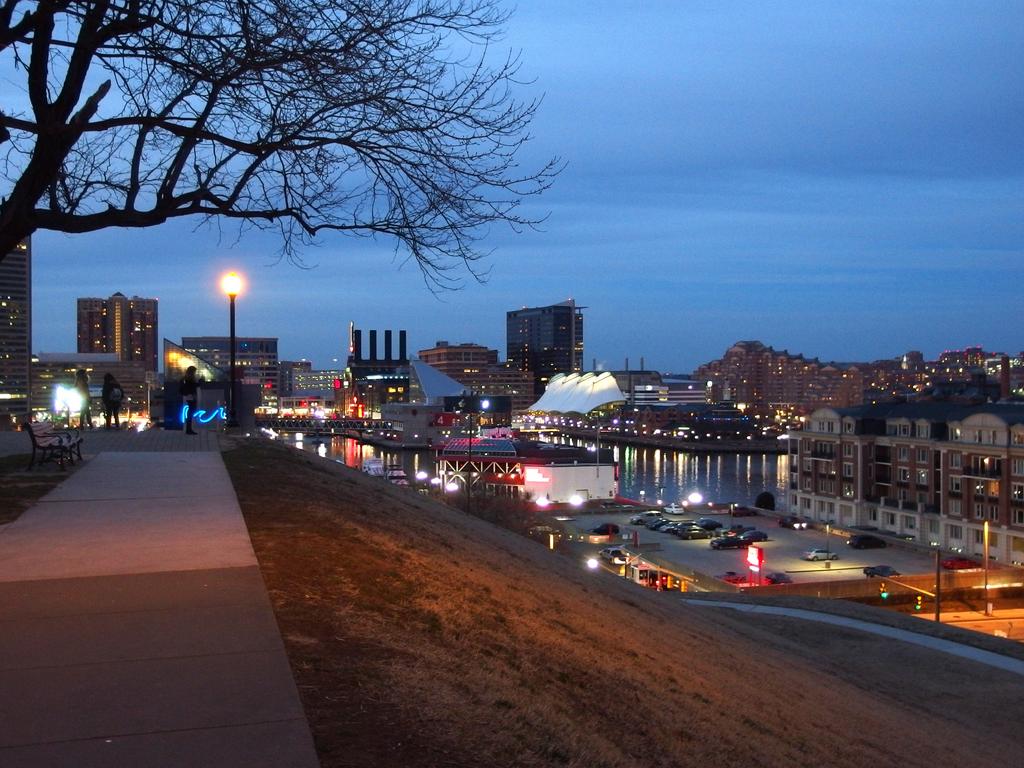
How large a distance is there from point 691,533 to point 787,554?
13.3 feet

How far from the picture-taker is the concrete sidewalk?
10.9 feet

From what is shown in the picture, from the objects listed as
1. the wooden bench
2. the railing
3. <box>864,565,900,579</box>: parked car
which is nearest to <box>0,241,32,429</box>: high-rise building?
the wooden bench

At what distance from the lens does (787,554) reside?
111 feet

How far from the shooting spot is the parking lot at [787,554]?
30078 millimetres

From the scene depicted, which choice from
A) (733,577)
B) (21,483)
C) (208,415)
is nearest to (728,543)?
(733,577)

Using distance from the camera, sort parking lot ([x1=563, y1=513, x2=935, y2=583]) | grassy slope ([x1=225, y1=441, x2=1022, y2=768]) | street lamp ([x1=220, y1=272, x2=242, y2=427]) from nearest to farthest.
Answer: grassy slope ([x1=225, y1=441, x2=1022, y2=768]) → street lamp ([x1=220, y1=272, x2=242, y2=427]) → parking lot ([x1=563, y1=513, x2=935, y2=583])

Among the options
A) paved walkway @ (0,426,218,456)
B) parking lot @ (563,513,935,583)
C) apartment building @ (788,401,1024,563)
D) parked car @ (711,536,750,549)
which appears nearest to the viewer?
paved walkway @ (0,426,218,456)

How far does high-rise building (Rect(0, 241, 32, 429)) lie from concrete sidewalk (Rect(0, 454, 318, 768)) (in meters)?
34.0

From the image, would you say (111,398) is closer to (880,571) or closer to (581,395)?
(880,571)

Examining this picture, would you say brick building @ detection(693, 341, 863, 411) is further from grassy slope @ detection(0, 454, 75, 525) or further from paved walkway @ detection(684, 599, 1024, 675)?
grassy slope @ detection(0, 454, 75, 525)

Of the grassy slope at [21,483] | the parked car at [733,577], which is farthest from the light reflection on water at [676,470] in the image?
the grassy slope at [21,483]

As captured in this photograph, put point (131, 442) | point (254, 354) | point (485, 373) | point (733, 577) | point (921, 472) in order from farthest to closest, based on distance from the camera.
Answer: point (485, 373)
point (254, 354)
point (921, 472)
point (733, 577)
point (131, 442)

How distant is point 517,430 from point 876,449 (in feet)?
279

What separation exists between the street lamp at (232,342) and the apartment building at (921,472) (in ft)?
92.4
